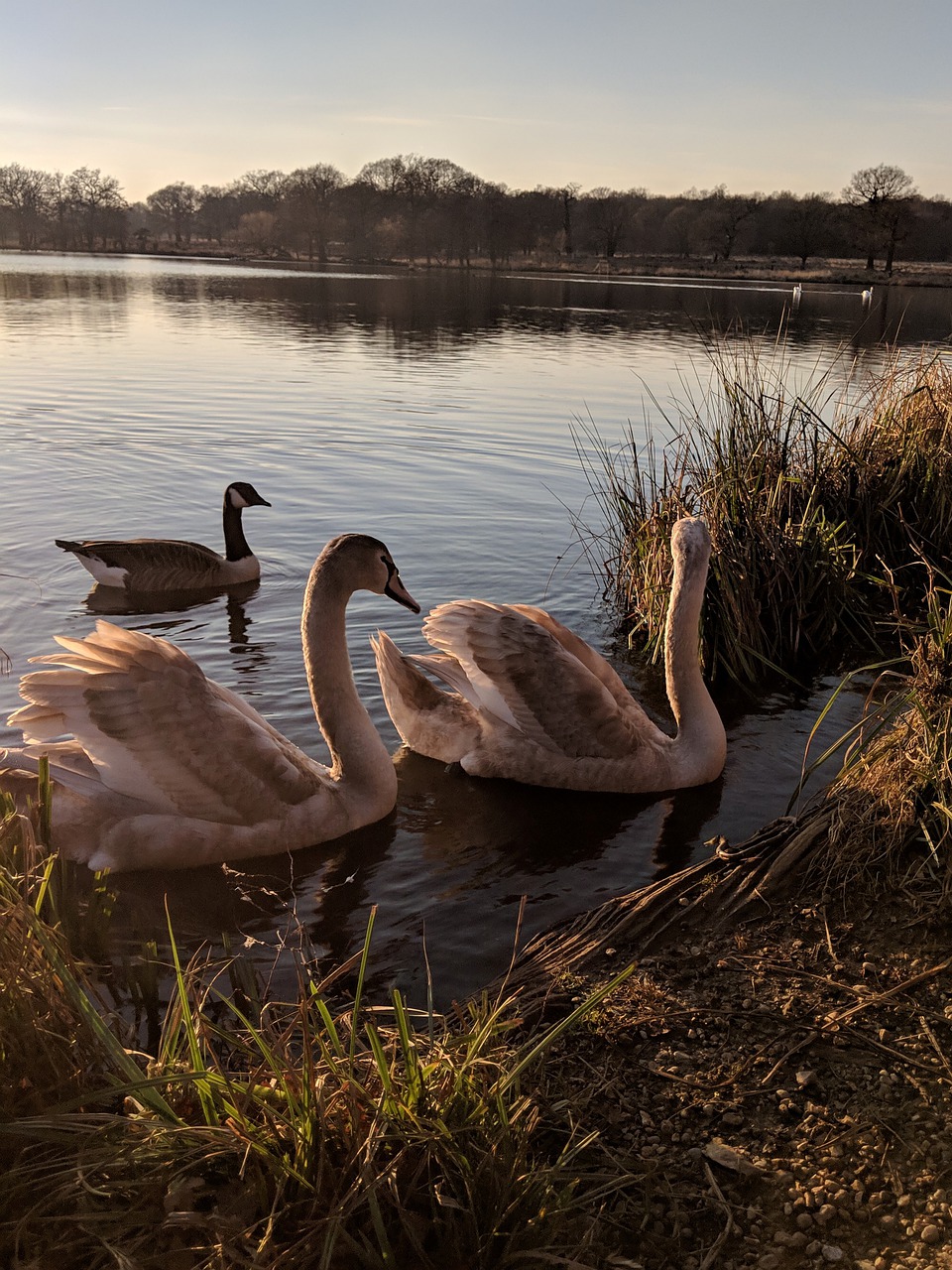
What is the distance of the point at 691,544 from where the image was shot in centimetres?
716

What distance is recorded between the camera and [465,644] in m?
7.25

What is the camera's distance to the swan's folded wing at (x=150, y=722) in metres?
5.47

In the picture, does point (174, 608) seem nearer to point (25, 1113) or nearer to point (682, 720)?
point (682, 720)

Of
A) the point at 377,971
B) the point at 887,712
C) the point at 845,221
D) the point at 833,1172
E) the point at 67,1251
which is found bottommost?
the point at 377,971

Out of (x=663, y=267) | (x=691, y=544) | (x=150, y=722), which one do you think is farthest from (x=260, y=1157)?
(x=663, y=267)

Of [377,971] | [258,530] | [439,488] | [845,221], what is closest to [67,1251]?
[377,971]

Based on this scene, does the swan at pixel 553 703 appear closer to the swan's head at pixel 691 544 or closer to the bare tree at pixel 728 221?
the swan's head at pixel 691 544

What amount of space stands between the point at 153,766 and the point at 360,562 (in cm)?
176

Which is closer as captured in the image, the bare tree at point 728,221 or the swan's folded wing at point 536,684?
the swan's folded wing at point 536,684

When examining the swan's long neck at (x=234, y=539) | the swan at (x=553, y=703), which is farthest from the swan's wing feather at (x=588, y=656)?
the swan's long neck at (x=234, y=539)

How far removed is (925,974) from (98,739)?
4093 mm

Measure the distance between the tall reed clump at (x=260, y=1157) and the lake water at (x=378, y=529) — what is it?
0.65 m

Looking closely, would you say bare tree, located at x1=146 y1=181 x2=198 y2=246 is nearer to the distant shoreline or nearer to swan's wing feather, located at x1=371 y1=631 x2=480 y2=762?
the distant shoreline

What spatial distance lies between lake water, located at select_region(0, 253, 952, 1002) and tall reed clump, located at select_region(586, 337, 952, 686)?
0.63 metres
